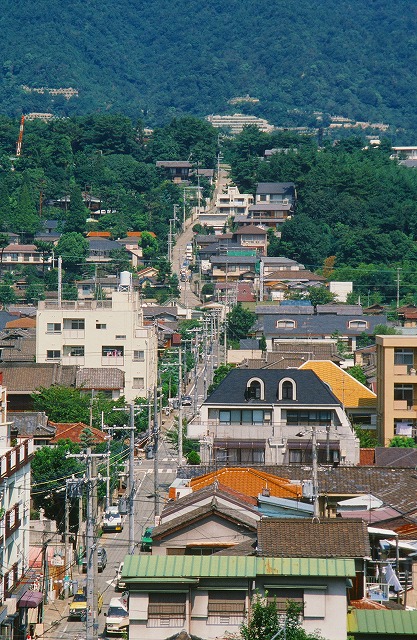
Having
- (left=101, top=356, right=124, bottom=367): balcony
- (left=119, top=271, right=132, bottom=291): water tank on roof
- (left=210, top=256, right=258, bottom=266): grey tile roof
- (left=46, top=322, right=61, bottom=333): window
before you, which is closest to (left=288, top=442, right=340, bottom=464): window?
(left=101, top=356, right=124, bottom=367): balcony

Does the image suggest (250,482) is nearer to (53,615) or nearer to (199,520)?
(53,615)

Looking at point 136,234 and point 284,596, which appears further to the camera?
point 136,234

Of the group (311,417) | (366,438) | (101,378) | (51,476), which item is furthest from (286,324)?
(51,476)

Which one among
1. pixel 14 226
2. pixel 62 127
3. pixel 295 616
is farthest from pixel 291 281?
pixel 295 616

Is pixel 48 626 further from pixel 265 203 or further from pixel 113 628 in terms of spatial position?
pixel 265 203

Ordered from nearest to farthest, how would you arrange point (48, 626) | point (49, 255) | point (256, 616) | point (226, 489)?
point (256, 616) → point (226, 489) → point (48, 626) → point (49, 255)

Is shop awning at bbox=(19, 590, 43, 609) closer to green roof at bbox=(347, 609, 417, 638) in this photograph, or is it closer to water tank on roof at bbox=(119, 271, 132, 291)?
green roof at bbox=(347, 609, 417, 638)
